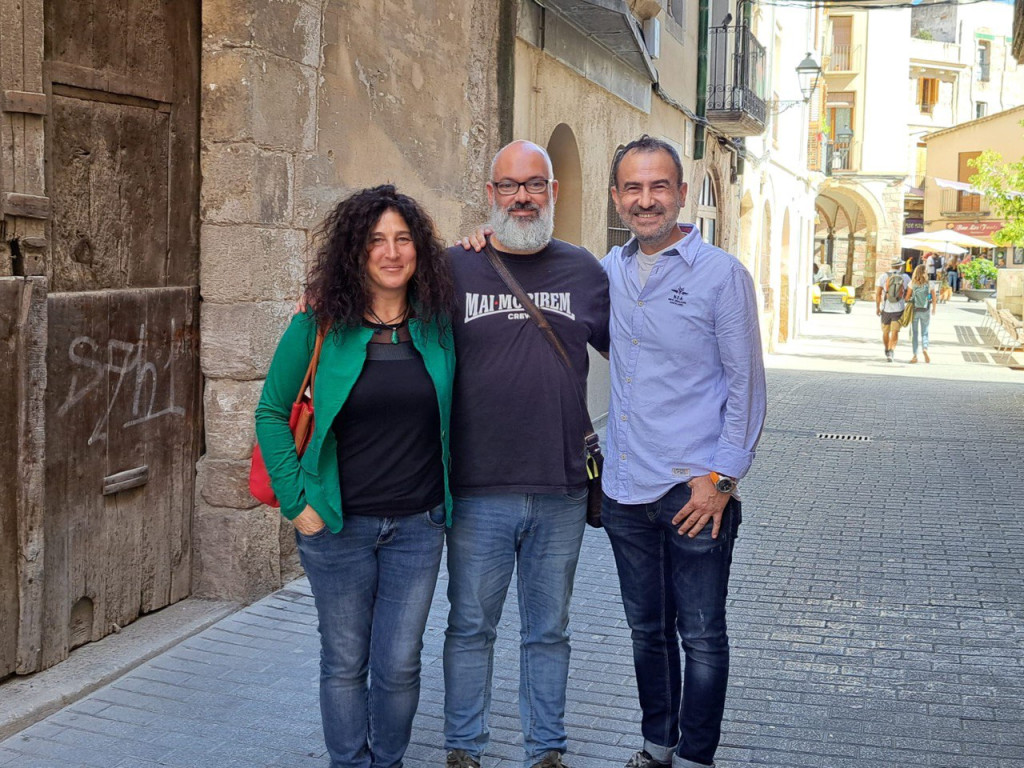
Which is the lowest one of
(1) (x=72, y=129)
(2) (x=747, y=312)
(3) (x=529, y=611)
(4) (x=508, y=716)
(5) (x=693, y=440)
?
(4) (x=508, y=716)

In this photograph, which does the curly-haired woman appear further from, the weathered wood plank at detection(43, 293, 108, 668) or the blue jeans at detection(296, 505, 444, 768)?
the weathered wood plank at detection(43, 293, 108, 668)

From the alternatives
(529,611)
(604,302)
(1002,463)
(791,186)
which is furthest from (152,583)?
(791,186)

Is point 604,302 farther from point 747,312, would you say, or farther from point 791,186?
point 791,186

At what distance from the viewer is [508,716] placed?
4.24m

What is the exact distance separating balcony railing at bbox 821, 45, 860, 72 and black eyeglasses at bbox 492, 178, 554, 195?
137ft

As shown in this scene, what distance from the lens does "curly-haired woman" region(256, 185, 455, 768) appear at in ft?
10.5

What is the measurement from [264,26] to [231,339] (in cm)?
143

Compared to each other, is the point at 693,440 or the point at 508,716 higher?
the point at 693,440

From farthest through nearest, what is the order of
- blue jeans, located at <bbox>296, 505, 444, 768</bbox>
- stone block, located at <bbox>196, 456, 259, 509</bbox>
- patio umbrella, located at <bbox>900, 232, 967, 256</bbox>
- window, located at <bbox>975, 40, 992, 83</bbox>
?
window, located at <bbox>975, 40, 992, 83</bbox>
patio umbrella, located at <bbox>900, 232, 967, 256</bbox>
stone block, located at <bbox>196, 456, 259, 509</bbox>
blue jeans, located at <bbox>296, 505, 444, 768</bbox>

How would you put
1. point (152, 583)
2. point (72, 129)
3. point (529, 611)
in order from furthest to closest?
point (152, 583) < point (72, 129) < point (529, 611)

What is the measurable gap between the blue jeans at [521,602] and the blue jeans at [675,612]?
0.19 m

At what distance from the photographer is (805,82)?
27203mm

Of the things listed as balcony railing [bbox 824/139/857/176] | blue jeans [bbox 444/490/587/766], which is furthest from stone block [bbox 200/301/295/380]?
balcony railing [bbox 824/139/857/176]

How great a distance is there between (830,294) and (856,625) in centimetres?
3425
